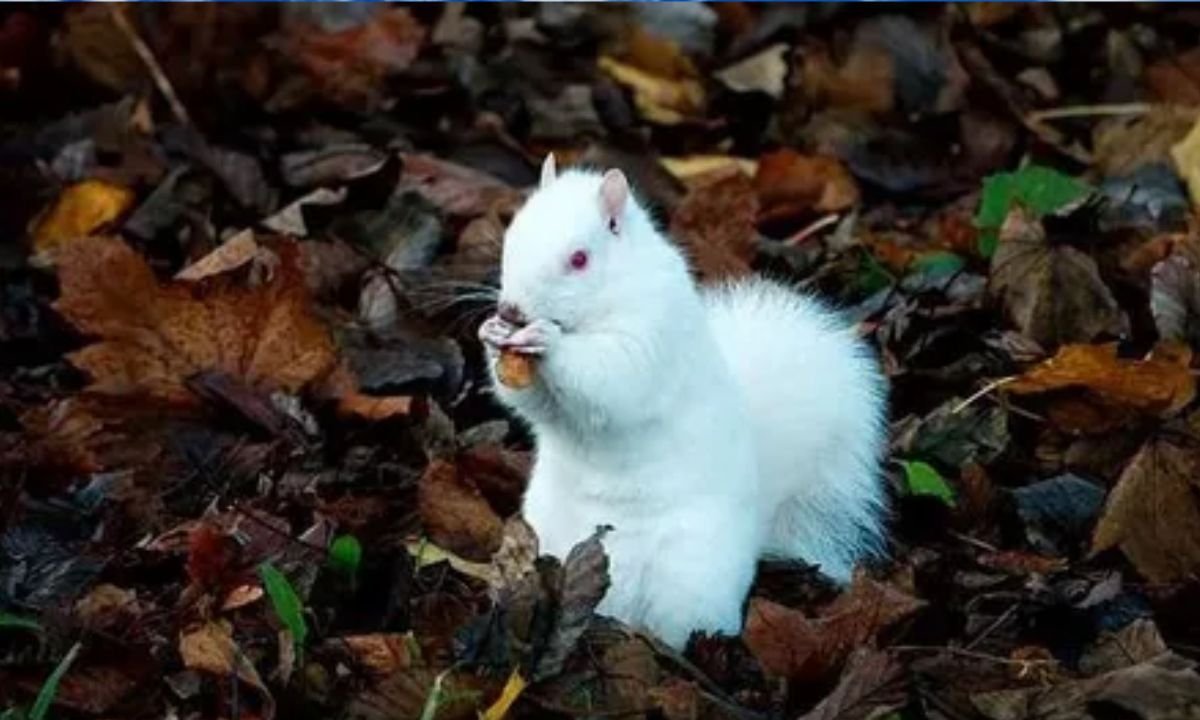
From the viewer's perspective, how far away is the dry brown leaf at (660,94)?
5.00 meters

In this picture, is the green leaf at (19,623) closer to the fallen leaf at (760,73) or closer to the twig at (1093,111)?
the fallen leaf at (760,73)

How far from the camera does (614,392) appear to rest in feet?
9.51

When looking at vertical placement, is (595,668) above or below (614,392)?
below

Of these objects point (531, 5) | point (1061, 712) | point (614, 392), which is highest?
point (614, 392)

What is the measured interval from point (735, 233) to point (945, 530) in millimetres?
922

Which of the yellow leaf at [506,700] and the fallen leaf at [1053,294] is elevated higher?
the yellow leaf at [506,700]

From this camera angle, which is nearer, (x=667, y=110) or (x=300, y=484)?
(x=300, y=484)

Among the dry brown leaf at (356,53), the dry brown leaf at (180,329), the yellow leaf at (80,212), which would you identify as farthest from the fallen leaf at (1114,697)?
the dry brown leaf at (356,53)

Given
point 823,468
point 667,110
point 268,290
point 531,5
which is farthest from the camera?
point 531,5

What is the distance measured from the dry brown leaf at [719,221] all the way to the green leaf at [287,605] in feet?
4.10

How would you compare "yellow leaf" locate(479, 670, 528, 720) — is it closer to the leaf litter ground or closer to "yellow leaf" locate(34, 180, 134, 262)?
the leaf litter ground

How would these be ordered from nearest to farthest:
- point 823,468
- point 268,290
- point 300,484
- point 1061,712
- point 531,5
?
point 1061,712
point 823,468
point 300,484
point 268,290
point 531,5

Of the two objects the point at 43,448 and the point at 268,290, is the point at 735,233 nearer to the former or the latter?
the point at 268,290

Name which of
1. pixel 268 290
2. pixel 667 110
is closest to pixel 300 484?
pixel 268 290
